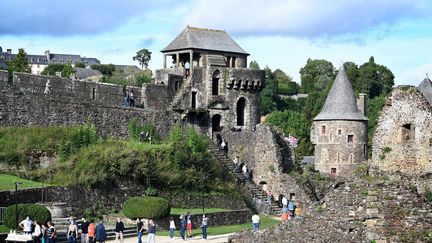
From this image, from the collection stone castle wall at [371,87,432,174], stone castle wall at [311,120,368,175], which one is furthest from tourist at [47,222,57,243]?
stone castle wall at [311,120,368,175]

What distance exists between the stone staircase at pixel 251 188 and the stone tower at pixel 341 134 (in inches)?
398

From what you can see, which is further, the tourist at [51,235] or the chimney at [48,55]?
the chimney at [48,55]

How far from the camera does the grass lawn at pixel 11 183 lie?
131 ft

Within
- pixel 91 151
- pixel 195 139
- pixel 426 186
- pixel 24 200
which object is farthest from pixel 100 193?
pixel 426 186

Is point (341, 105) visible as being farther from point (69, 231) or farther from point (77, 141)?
point (69, 231)

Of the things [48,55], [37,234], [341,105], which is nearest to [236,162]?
[341,105]

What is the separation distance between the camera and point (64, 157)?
46.4 metres

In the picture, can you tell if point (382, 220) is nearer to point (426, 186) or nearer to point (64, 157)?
point (426, 186)

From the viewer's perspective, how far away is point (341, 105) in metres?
65.9

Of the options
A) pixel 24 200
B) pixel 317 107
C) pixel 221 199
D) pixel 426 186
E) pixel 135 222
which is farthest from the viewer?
pixel 317 107

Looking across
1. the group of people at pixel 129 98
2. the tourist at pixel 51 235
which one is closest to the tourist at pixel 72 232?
the tourist at pixel 51 235

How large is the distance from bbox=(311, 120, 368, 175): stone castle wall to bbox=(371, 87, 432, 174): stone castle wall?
36.9 metres

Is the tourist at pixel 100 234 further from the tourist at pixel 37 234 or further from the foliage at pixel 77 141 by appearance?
the foliage at pixel 77 141

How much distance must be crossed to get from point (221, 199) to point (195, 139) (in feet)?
13.4
